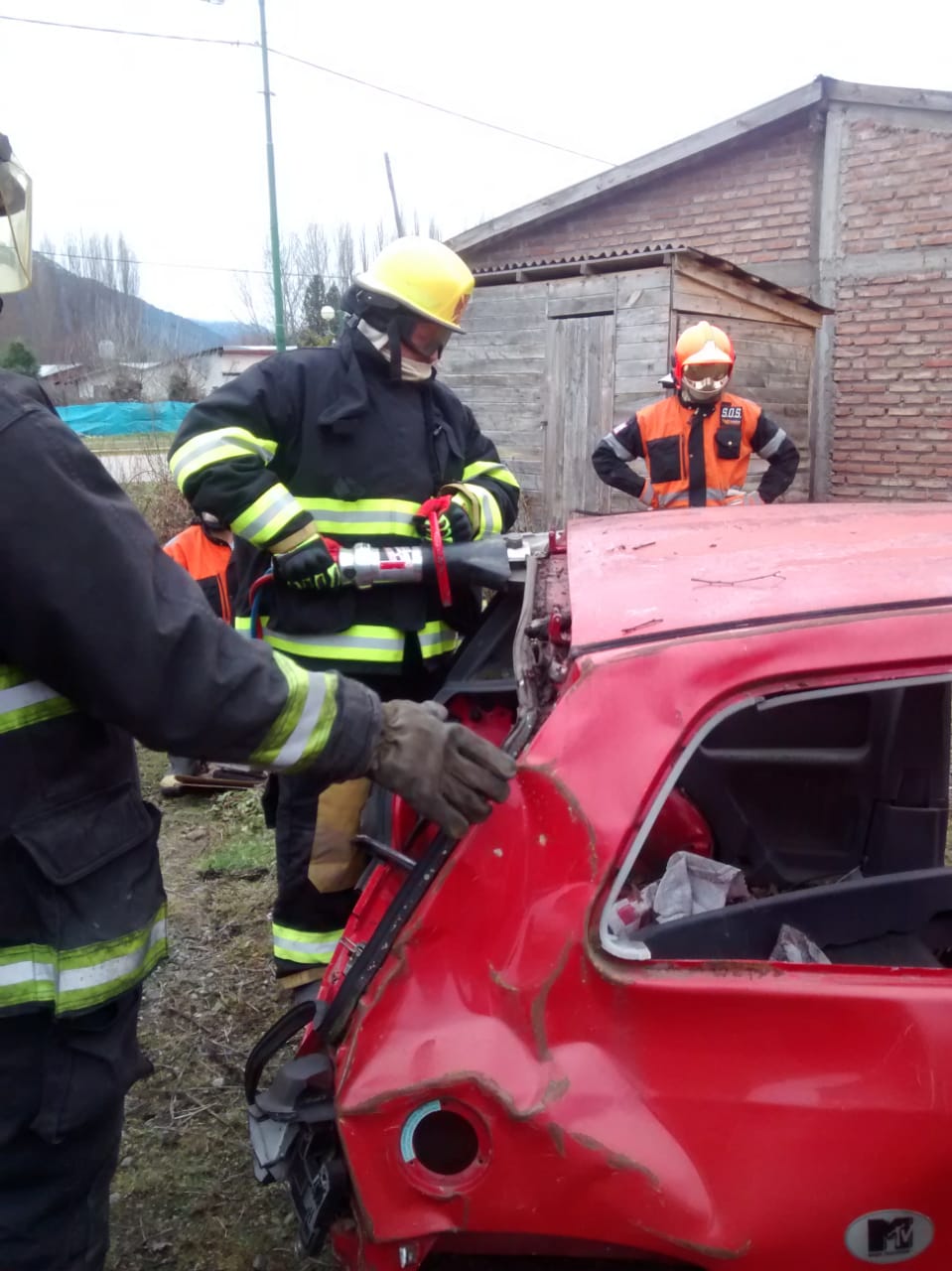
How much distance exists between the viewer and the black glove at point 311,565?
2.46 metres

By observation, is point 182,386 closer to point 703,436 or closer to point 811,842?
point 703,436

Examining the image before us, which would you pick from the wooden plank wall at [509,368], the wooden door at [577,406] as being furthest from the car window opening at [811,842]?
the wooden plank wall at [509,368]

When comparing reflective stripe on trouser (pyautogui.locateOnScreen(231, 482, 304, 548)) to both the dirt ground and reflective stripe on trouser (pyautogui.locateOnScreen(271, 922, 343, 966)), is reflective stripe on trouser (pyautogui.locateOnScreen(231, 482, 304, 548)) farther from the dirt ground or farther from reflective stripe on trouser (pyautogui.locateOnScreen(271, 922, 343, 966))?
the dirt ground

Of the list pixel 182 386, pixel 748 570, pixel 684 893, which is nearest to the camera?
pixel 748 570

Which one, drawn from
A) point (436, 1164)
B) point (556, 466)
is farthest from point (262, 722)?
point (556, 466)

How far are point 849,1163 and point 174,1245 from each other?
1.50 meters

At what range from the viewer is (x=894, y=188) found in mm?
8641

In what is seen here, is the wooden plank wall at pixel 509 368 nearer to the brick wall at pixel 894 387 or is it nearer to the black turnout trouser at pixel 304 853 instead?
the brick wall at pixel 894 387

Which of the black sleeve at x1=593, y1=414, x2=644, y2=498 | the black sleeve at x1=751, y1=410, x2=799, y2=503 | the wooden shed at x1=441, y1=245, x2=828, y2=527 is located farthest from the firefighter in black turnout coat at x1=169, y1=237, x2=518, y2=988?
the wooden shed at x1=441, y1=245, x2=828, y2=527

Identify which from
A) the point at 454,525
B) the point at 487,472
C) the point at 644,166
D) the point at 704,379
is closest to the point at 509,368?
the point at 644,166

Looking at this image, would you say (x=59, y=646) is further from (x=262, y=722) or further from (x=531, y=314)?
(x=531, y=314)

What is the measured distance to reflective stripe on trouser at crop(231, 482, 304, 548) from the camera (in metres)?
2.48

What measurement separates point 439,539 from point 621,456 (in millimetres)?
3187

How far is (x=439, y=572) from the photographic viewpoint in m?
2.46
